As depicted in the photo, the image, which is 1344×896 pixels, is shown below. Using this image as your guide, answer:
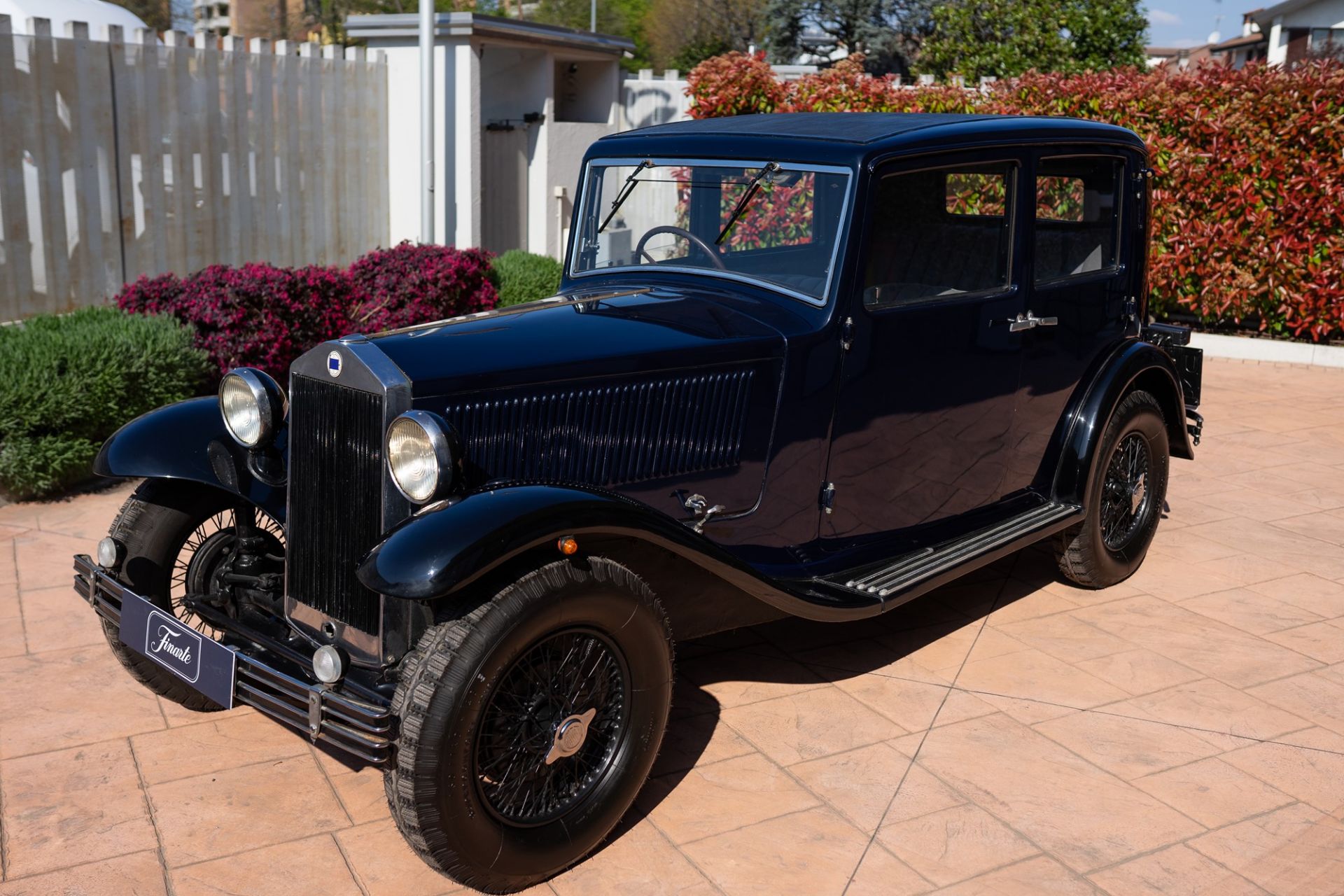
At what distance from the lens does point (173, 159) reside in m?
8.62

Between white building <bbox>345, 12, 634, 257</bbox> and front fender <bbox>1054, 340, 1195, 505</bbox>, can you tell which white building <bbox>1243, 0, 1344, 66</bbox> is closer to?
white building <bbox>345, 12, 634, 257</bbox>

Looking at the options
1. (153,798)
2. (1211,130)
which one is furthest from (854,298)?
(1211,130)

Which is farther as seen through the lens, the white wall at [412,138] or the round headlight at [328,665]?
the white wall at [412,138]

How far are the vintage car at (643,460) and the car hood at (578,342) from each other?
0.04ft

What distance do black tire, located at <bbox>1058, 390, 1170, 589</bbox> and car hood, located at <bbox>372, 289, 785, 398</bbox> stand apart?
1.84 metres

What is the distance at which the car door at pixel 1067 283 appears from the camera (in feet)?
14.5

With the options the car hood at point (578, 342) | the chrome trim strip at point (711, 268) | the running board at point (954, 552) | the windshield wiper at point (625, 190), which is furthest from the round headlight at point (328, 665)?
the windshield wiper at point (625, 190)

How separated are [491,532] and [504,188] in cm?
973

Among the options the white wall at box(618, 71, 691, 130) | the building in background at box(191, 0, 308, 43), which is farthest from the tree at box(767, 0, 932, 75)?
the white wall at box(618, 71, 691, 130)

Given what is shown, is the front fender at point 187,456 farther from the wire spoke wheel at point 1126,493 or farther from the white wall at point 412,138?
the white wall at point 412,138

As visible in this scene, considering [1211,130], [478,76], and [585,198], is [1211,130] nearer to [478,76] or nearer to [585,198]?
[478,76]

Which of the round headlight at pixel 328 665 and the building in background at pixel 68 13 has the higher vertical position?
the building in background at pixel 68 13

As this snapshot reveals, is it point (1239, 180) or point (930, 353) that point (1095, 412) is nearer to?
point (930, 353)

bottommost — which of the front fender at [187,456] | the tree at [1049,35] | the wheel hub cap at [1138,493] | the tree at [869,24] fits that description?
the wheel hub cap at [1138,493]
